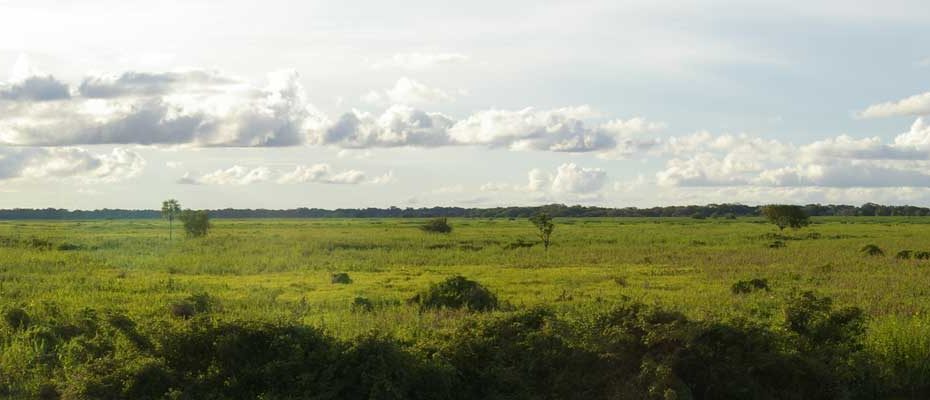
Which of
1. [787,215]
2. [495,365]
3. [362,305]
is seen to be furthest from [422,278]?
[787,215]

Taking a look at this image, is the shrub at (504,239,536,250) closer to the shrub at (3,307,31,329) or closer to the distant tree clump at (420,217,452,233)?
the distant tree clump at (420,217,452,233)

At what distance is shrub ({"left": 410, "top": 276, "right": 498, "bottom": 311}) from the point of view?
61.1 ft

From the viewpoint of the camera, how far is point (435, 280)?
26.9m

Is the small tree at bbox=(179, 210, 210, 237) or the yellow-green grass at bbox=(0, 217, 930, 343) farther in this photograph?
the small tree at bbox=(179, 210, 210, 237)

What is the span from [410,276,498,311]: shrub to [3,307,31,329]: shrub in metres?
8.01

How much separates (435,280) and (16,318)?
44.2 feet

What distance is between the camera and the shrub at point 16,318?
15.6 m

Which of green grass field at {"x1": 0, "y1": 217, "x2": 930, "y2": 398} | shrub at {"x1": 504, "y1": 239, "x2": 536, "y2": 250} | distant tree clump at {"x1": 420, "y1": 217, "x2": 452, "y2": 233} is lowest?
green grass field at {"x1": 0, "y1": 217, "x2": 930, "y2": 398}

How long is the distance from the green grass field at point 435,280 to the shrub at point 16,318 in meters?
0.52

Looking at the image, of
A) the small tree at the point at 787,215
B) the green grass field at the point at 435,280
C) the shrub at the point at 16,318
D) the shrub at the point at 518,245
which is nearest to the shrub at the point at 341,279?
the green grass field at the point at 435,280

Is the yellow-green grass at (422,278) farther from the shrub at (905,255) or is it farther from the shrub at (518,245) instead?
the shrub at (905,255)

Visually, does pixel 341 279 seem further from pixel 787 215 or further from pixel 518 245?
pixel 787 215

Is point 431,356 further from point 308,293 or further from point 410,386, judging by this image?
point 308,293

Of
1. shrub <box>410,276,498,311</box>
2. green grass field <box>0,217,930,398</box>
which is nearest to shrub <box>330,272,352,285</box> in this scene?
green grass field <box>0,217,930,398</box>
